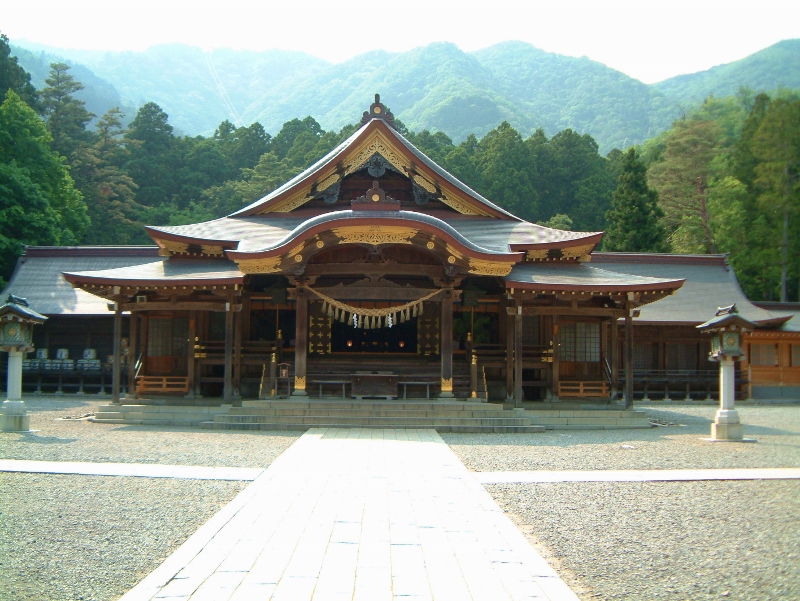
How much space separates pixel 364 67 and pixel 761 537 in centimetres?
15726

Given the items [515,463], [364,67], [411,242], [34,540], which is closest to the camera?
[34,540]

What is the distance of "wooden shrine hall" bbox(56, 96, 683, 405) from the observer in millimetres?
17016

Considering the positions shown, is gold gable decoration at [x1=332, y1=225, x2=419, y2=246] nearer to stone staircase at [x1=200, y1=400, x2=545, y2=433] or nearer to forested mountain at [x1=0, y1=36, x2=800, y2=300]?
stone staircase at [x1=200, y1=400, x2=545, y2=433]

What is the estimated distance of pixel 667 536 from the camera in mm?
7188

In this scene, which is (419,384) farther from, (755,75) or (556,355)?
(755,75)

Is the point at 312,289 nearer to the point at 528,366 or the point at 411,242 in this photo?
the point at 411,242

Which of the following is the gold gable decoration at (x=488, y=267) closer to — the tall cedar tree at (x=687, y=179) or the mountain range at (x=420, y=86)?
the tall cedar tree at (x=687, y=179)

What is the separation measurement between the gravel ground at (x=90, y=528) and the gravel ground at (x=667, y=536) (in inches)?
140

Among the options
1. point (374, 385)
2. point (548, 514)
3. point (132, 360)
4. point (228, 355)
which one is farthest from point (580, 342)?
point (548, 514)

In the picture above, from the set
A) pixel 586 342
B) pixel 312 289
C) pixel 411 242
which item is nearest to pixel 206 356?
pixel 312 289

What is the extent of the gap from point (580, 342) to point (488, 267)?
172 inches

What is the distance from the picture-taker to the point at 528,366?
1853 centimetres

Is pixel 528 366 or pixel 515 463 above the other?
pixel 528 366

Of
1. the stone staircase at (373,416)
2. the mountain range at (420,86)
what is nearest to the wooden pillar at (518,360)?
the stone staircase at (373,416)
